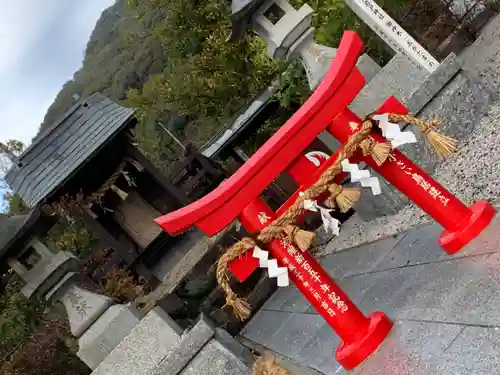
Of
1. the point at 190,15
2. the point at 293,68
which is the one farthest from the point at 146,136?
the point at 293,68

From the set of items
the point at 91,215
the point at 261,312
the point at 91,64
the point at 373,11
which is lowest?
the point at 261,312

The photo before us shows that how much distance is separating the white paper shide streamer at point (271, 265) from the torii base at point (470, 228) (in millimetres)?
1094

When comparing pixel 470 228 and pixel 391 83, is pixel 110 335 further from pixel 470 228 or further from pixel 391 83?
pixel 391 83

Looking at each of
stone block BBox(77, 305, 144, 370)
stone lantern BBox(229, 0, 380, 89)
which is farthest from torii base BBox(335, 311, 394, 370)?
stone lantern BBox(229, 0, 380, 89)

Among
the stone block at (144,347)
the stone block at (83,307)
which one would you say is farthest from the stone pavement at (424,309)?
the stone block at (83,307)

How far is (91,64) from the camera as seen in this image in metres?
66.4

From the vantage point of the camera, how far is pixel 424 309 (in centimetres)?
363

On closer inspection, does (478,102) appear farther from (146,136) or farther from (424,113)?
(146,136)

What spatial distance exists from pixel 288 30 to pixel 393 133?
4606mm

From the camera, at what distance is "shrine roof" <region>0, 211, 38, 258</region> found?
8156mm

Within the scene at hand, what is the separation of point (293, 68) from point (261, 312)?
6.69m

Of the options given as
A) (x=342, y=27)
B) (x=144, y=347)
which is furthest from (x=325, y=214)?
(x=342, y=27)

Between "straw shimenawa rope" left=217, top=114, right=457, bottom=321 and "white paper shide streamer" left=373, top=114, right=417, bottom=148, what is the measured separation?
63 mm

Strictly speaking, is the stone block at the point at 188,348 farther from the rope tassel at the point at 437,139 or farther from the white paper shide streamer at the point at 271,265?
the rope tassel at the point at 437,139
